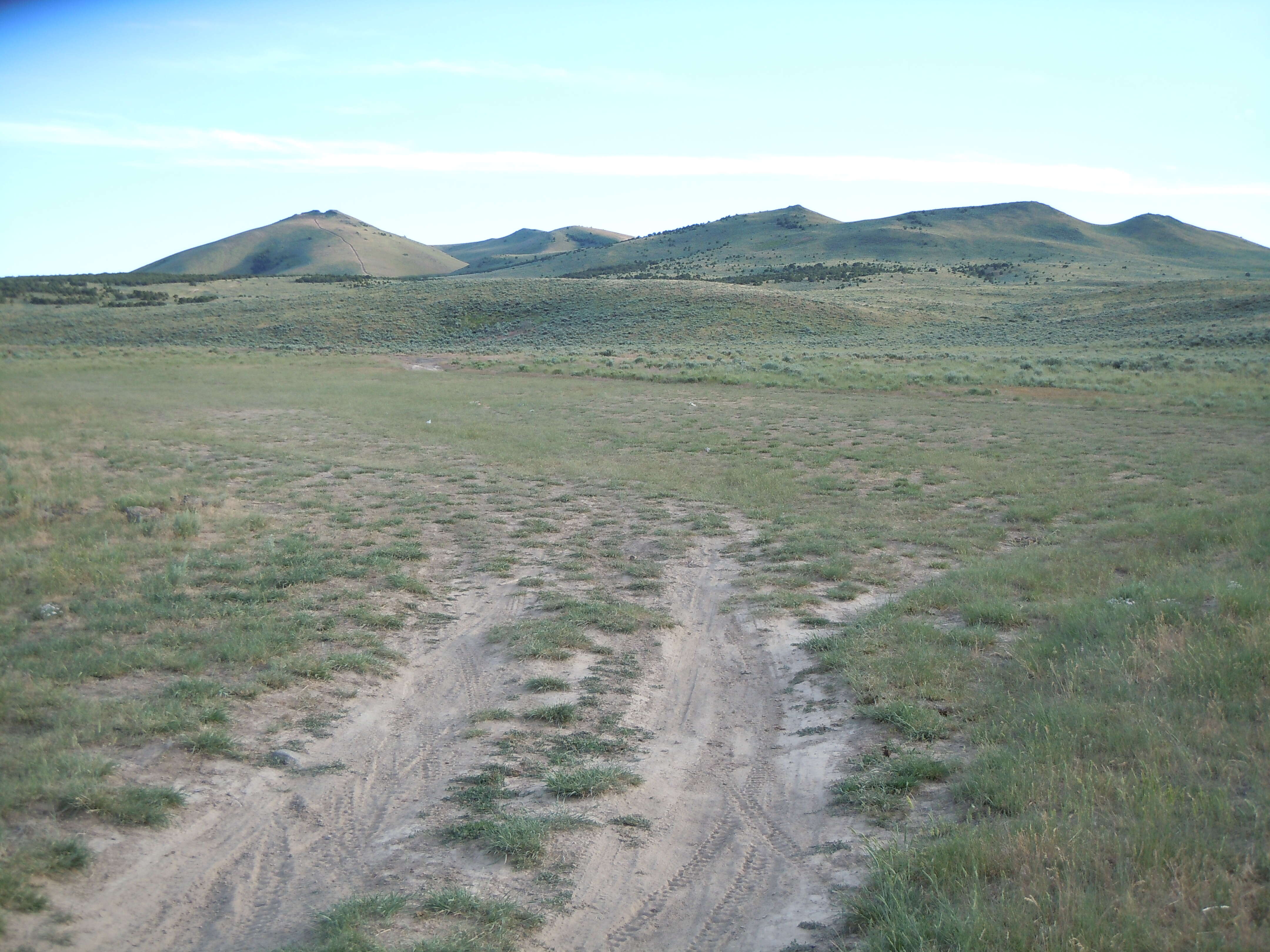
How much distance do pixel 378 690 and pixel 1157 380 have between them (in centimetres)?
3304

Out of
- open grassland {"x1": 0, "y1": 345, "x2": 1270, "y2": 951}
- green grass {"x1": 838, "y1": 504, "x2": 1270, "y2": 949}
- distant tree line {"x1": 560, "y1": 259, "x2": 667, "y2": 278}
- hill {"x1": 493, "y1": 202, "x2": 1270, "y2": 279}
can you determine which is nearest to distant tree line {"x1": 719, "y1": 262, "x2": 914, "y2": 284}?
hill {"x1": 493, "y1": 202, "x2": 1270, "y2": 279}

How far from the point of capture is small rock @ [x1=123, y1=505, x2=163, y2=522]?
11.1 metres

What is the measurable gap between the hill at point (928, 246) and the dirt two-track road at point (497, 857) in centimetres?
11190

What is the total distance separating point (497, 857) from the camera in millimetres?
4445

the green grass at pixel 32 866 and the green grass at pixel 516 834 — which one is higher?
the green grass at pixel 32 866

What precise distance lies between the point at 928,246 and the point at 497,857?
142 meters

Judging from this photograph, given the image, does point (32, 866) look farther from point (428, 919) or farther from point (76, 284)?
point (76, 284)

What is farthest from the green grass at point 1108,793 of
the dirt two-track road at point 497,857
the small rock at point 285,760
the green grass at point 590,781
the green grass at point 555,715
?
the small rock at point 285,760

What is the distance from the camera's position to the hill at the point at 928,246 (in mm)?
123062

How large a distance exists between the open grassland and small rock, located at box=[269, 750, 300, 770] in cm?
13

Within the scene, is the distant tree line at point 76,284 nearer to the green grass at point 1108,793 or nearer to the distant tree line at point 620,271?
Result: the distant tree line at point 620,271

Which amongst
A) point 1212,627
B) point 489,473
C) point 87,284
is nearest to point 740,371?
point 489,473

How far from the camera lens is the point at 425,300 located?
8081cm

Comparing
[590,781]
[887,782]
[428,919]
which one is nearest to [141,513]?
[590,781]
